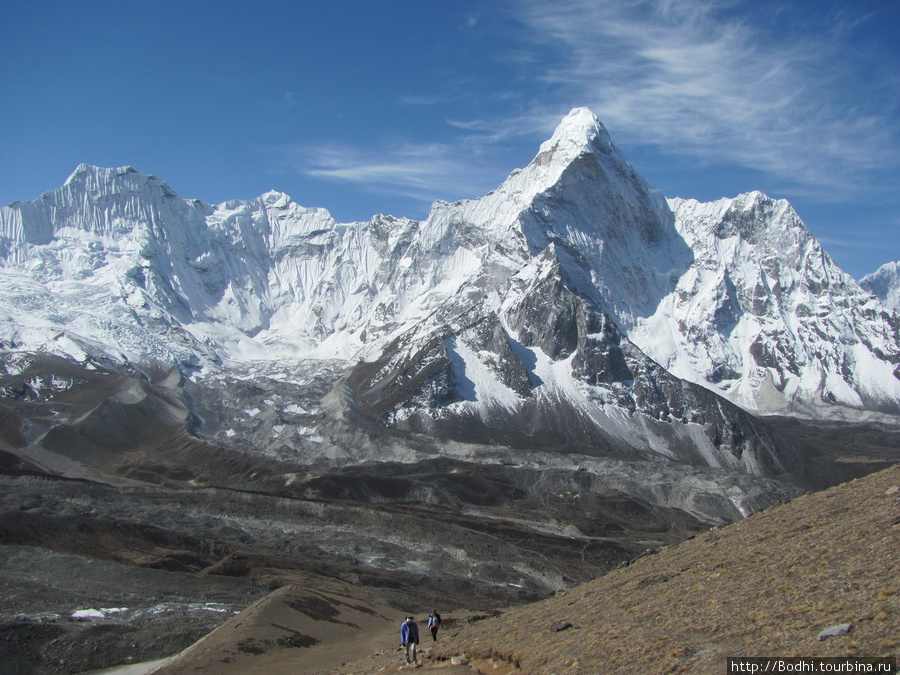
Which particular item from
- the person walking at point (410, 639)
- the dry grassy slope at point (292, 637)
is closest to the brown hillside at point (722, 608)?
the dry grassy slope at point (292, 637)

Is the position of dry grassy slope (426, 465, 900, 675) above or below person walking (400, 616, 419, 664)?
above

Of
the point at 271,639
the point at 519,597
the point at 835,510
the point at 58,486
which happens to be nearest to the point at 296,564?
the point at 519,597

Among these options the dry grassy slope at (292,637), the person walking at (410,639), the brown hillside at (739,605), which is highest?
the brown hillside at (739,605)

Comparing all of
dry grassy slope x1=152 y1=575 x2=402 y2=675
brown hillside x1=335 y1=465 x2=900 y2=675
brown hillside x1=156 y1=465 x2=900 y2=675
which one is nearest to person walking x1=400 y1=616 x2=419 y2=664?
brown hillside x1=156 y1=465 x2=900 y2=675

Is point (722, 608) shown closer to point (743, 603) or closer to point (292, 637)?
point (743, 603)

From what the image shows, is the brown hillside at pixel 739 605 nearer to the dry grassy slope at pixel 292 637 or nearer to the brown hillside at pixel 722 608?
the brown hillside at pixel 722 608

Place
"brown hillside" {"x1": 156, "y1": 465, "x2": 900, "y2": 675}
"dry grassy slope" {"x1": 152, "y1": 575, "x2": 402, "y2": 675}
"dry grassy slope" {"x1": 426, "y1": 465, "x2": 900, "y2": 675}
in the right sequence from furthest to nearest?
"dry grassy slope" {"x1": 152, "y1": 575, "x2": 402, "y2": 675} < "brown hillside" {"x1": 156, "y1": 465, "x2": 900, "y2": 675} < "dry grassy slope" {"x1": 426, "y1": 465, "x2": 900, "y2": 675}

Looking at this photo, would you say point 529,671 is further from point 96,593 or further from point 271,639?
point 96,593

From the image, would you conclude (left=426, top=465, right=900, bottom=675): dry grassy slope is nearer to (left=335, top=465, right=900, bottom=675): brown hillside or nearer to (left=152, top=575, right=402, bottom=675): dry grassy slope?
(left=335, top=465, right=900, bottom=675): brown hillside

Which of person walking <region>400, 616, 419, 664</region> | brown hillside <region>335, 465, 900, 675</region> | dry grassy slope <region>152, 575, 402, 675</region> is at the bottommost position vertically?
dry grassy slope <region>152, 575, 402, 675</region>
